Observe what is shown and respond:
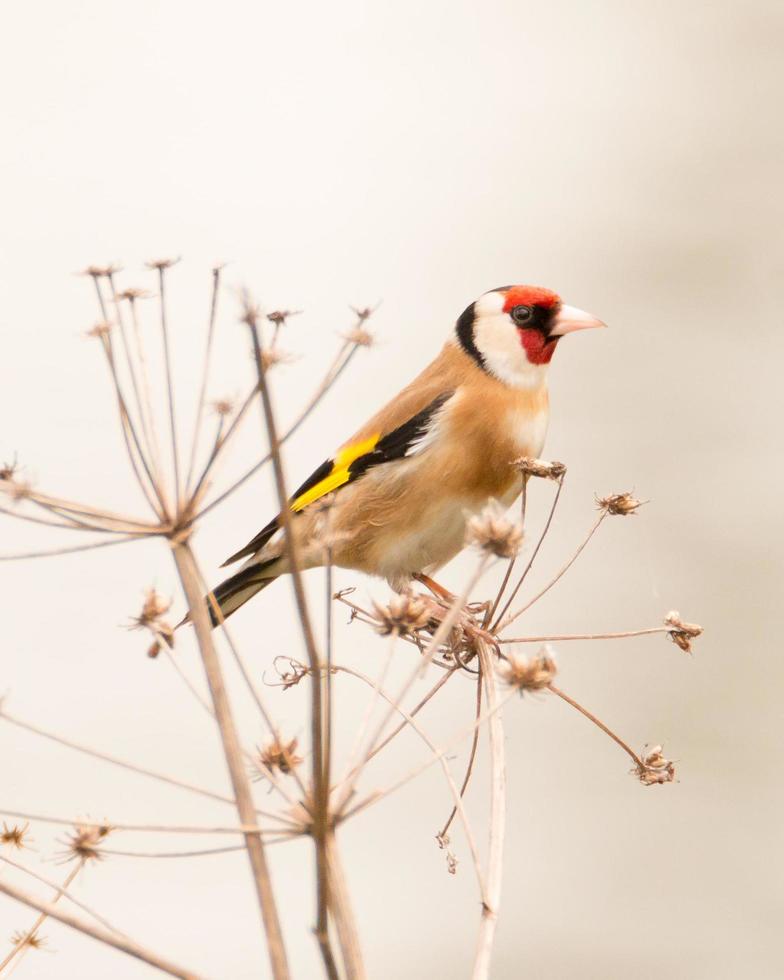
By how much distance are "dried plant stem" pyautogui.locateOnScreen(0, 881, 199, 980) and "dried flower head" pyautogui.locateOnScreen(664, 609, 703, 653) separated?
87 centimetres

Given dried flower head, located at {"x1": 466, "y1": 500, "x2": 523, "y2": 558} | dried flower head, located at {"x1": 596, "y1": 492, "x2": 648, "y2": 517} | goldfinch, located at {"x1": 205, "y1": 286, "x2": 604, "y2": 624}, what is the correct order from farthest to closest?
goldfinch, located at {"x1": 205, "y1": 286, "x2": 604, "y2": 624} → dried flower head, located at {"x1": 596, "y1": 492, "x2": 648, "y2": 517} → dried flower head, located at {"x1": 466, "y1": 500, "x2": 523, "y2": 558}

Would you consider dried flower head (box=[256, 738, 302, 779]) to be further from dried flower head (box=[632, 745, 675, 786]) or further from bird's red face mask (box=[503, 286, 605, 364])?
bird's red face mask (box=[503, 286, 605, 364])

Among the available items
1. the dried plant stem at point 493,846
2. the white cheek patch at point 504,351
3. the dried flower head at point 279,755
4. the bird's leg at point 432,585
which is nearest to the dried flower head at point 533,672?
the dried plant stem at point 493,846

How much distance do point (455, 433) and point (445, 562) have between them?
0.27 m

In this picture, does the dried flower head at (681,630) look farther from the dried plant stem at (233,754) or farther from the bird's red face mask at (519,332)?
the bird's red face mask at (519,332)

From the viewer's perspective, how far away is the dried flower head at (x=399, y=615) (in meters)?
1.30

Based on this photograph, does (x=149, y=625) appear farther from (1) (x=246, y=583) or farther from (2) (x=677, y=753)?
(2) (x=677, y=753)

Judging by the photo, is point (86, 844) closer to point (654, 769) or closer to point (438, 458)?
point (654, 769)

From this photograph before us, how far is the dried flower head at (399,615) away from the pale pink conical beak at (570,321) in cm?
124

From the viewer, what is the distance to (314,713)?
1.01 metres

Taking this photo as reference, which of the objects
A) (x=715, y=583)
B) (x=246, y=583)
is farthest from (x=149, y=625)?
(x=715, y=583)

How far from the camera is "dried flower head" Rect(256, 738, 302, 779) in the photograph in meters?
1.27

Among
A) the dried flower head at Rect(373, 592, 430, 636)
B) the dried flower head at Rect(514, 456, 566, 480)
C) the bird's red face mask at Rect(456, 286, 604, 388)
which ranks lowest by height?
the dried flower head at Rect(373, 592, 430, 636)

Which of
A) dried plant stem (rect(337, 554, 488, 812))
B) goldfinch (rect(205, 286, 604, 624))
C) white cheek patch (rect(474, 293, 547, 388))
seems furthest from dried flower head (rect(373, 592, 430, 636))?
white cheek patch (rect(474, 293, 547, 388))
